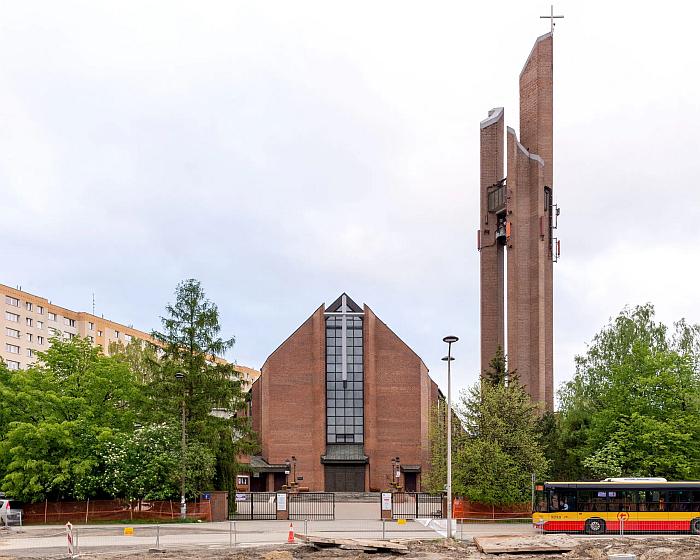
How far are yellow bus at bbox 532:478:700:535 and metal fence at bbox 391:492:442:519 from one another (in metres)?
11.3

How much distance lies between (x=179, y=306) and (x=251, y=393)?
3175cm

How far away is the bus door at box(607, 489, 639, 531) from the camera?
1351 inches

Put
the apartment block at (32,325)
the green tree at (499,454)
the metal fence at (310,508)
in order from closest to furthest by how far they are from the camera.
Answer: the green tree at (499,454), the metal fence at (310,508), the apartment block at (32,325)

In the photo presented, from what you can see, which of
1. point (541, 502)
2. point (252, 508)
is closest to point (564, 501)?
point (541, 502)

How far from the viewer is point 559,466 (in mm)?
47938

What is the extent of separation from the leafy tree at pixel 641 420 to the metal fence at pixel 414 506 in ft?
28.5

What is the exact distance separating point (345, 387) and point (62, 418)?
105 ft

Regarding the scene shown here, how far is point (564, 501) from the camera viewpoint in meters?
34.4

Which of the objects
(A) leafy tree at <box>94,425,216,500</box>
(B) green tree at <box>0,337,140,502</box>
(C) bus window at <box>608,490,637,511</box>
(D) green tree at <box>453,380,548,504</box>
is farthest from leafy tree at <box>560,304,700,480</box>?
(B) green tree at <box>0,337,140,502</box>

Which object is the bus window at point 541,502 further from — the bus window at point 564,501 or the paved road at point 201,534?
the paved road at point 201,534

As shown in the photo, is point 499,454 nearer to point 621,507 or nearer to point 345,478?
point 621,507

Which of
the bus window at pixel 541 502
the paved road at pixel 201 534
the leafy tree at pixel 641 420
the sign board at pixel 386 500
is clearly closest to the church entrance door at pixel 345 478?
the leafy tree at pixel 641 420

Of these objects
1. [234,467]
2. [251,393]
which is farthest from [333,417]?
[234,467]

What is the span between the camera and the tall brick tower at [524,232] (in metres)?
61.3
